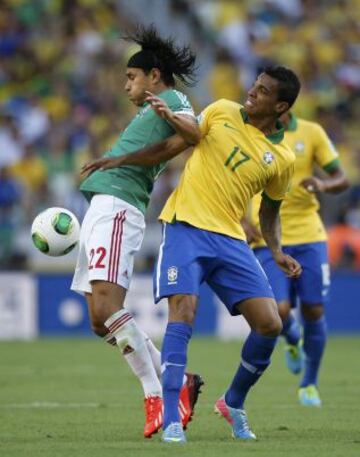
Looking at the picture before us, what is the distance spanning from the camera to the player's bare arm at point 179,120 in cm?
746

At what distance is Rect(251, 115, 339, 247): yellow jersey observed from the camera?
35.9 ft

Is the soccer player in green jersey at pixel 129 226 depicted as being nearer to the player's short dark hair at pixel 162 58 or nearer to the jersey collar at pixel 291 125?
the player's short dark hair at pixel 162 58

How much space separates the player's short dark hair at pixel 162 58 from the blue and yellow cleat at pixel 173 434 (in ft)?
7.48

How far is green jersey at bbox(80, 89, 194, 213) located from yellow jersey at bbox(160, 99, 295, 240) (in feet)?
0.75

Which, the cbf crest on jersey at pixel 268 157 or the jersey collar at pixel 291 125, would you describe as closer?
the cbf crest on jersey at pixel 268 157

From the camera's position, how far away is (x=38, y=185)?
778 inches

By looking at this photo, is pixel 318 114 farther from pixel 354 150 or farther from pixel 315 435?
pixel 315 435

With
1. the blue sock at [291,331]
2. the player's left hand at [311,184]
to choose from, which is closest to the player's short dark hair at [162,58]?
the player's left hand at [311,184]

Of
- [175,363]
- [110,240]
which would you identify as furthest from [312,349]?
[175,363]

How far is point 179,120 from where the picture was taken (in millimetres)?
7551

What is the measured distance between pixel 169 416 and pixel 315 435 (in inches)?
45.0

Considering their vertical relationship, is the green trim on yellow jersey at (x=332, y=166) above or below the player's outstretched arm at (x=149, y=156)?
above

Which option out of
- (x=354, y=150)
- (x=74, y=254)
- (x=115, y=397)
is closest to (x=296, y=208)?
(x=115, y=397)

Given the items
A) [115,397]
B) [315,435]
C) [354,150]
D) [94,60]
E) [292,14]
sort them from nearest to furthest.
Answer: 1. [315,435]
2. [115,397]
3. [354,150]
4. [94,60]
5. [292,14]
